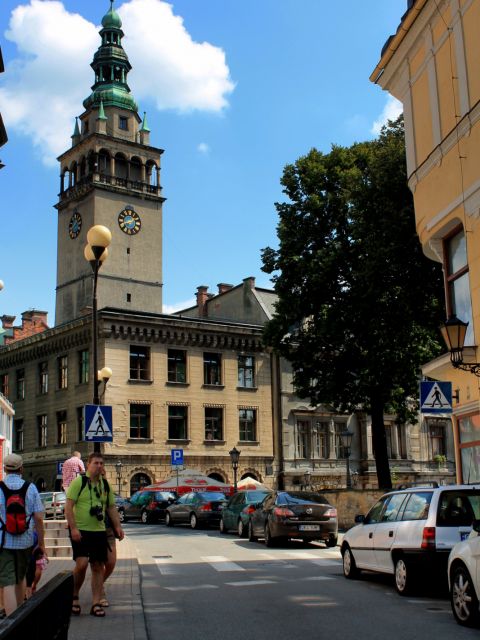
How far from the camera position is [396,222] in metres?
24.5

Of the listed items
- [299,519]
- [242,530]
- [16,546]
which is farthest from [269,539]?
[16,546]

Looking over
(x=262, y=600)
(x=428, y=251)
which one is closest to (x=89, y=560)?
(x=262, y=600)

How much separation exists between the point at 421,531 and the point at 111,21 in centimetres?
7263

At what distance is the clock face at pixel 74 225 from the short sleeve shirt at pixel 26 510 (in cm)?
5868

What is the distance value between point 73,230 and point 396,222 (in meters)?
46.1

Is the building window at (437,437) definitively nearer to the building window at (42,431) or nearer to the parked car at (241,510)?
the building window at (42,431)

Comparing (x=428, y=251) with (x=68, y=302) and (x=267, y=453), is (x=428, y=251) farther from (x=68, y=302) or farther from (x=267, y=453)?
(x=68, y=302)

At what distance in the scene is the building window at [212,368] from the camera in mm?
52125

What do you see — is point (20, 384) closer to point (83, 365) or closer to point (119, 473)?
point (83, 365)

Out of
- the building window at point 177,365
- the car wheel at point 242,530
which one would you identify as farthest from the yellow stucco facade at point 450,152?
the building window at point 177,365

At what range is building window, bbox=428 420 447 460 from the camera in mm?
58219

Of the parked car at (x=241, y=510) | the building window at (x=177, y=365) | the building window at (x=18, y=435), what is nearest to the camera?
the parked car at (x=241, y=510)

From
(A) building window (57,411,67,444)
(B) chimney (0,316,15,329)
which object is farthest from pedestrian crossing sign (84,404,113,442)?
(B) chimney (0,316,15,329)

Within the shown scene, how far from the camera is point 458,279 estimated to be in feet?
56.0
